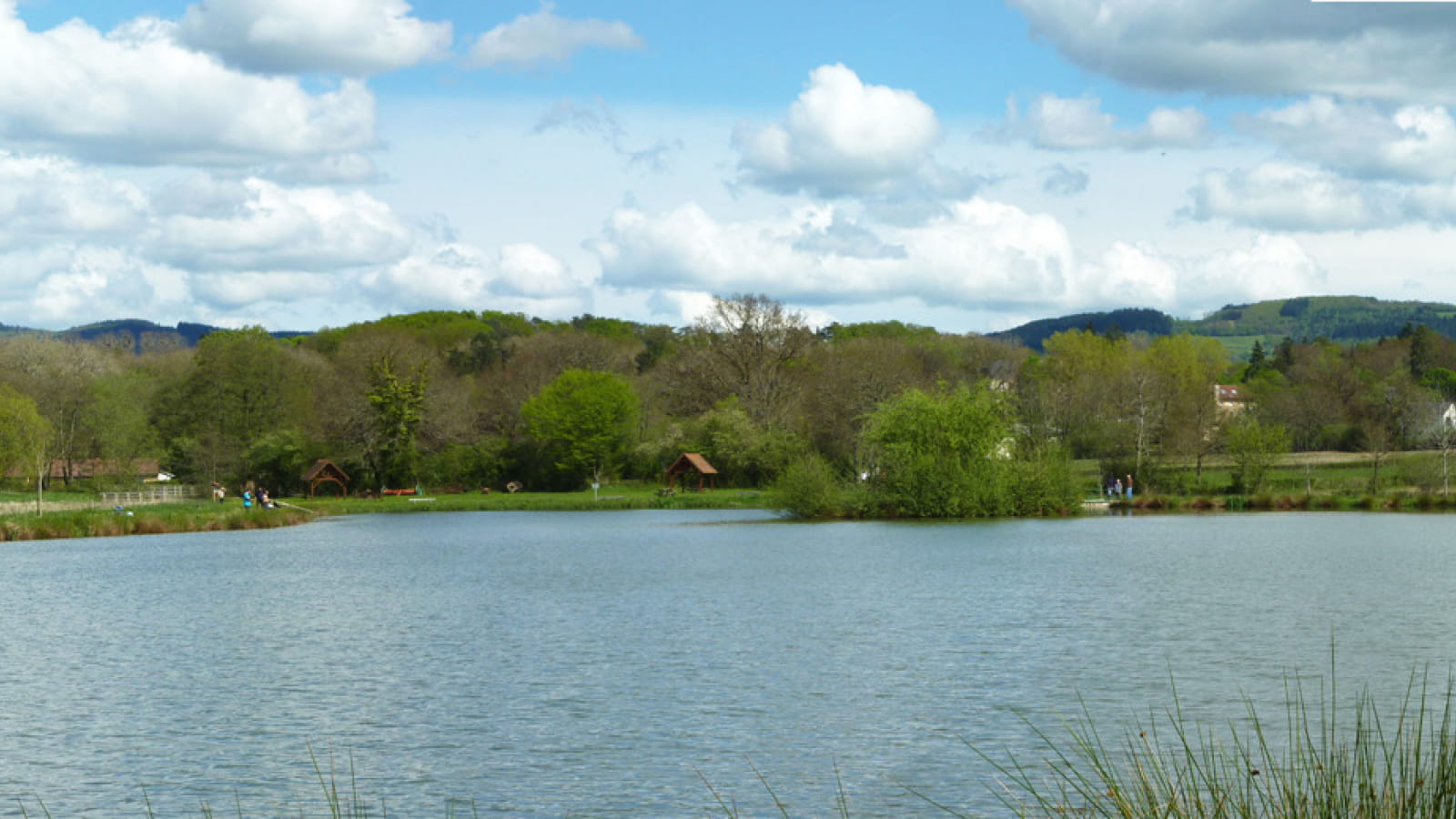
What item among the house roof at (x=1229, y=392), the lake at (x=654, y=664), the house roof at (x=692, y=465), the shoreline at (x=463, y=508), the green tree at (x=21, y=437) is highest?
the house roof at (x=1229, y=392)

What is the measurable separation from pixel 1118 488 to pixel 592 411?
3450 centimetres

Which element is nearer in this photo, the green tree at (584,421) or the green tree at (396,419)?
the green tree at (396,419)

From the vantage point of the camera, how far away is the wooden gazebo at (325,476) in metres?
86.8

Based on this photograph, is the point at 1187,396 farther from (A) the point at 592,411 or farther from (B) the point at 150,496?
(B) the point at 150,496

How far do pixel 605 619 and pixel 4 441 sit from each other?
53.3 meters

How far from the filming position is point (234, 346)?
291 ft

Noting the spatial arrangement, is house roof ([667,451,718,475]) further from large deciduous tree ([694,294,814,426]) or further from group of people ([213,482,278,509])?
group of people ([213,482,278,509])

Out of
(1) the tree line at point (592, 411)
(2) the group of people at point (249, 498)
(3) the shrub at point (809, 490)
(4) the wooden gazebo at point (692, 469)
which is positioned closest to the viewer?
(3) the shrub at point (809, 490)

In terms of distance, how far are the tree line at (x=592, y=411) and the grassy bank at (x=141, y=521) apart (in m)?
9.24

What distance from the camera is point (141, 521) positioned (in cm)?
6034

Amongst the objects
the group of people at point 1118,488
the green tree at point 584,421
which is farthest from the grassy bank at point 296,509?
the group of people at point 1118,488

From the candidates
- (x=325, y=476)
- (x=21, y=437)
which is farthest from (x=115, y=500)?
(x=325, y=476)

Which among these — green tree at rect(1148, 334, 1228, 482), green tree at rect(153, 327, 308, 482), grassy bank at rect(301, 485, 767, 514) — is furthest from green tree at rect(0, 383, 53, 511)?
green tree at rect(1148, 334, 1228, 482)

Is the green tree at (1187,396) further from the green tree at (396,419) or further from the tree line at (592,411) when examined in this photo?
the green tree at (396,419)
